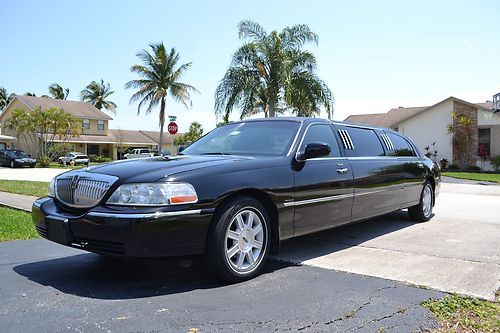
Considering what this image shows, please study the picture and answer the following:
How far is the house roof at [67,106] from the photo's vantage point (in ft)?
150

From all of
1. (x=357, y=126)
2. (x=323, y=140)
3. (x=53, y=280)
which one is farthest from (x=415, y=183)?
(x=53, y=280)

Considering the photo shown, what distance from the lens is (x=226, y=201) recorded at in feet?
13.3

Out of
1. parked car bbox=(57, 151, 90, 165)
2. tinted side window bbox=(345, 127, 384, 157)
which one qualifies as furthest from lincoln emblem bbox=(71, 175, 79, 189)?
parked car bbox=(57, 151, 90, 165)

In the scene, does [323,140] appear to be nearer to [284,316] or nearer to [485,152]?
[284,316]

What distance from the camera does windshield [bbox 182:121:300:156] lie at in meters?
5.02

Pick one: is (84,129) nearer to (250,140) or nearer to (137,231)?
(250,140)

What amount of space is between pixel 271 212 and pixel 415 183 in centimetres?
368

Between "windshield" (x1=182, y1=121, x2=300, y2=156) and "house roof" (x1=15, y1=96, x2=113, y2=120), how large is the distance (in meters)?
44.2

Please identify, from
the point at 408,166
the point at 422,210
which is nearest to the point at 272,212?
the point at 408,166

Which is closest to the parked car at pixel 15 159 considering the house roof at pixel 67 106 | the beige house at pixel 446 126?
the house roof at pixel 67 106

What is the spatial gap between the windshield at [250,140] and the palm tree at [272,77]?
57.8 feet

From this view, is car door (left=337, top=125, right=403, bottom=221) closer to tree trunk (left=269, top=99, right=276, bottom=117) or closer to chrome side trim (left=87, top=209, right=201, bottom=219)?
chrome side trim (left=87, top=209, right=201, bottom=219)

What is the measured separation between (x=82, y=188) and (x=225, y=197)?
4.22 ft

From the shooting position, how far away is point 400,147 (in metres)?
7.27
